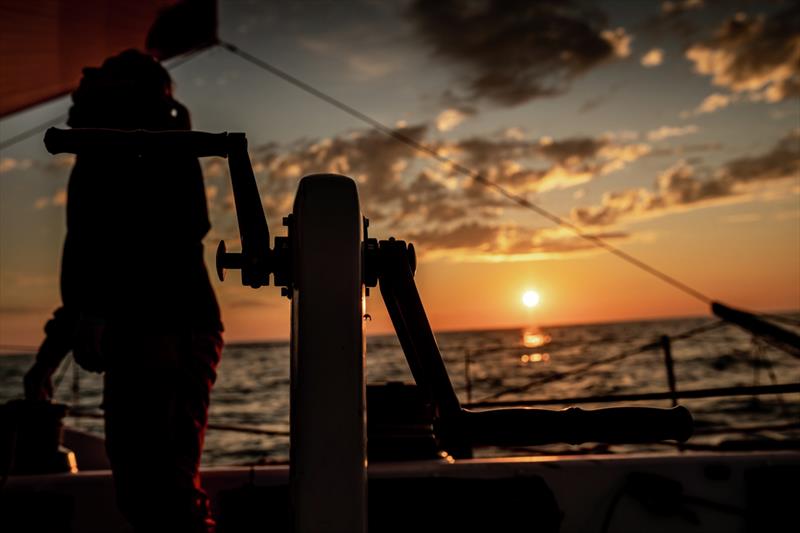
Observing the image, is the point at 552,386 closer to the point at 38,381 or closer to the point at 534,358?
the point at 534,358

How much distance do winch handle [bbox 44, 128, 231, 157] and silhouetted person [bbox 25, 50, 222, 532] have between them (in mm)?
986

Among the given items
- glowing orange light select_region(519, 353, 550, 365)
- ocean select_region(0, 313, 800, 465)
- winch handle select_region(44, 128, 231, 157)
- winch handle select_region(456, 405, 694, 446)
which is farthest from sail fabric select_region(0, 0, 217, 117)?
glowing orange light select_region(519, 353, 550, 365)

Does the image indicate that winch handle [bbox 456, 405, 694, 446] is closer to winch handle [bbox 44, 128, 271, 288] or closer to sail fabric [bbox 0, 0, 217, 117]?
winch handle [bbox 44, 128, 271, 288]

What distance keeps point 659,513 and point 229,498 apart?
6.48ft

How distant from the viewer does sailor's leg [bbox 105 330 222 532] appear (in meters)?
1.89

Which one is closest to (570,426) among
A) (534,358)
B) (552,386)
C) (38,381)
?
(38,381)

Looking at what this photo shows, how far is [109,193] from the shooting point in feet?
7.01

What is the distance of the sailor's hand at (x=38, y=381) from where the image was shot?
251 centimetres

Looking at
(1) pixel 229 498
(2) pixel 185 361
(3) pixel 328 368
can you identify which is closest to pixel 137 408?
(2) pixel 185 361

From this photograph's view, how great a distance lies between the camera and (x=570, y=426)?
83 centimetres

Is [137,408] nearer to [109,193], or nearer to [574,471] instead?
[109,193]

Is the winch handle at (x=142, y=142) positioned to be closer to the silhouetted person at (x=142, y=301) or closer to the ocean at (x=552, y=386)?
the silhouetted person at (x=142, y=301)

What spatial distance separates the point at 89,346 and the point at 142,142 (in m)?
1.19

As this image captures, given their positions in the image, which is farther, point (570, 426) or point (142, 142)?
point (142, 142)
